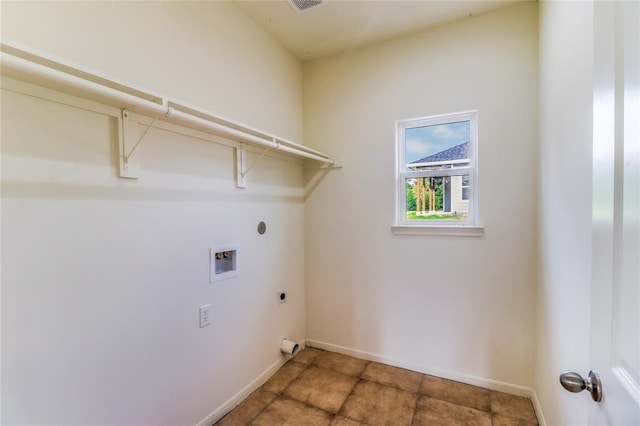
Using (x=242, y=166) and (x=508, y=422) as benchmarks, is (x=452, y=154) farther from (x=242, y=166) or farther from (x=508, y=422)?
(x=508, y=422)

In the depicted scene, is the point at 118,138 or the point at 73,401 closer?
the point at 73,401

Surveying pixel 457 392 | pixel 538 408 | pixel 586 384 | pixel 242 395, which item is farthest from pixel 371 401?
pixel 586 384

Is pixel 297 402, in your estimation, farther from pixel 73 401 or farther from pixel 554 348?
pixel 554 348

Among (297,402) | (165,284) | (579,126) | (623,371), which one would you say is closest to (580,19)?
(579,126)

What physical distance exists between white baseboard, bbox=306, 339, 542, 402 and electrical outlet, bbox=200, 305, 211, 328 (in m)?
1.33

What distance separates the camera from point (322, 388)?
2.13 metres

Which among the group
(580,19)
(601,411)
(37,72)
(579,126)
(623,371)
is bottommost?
(601,411)

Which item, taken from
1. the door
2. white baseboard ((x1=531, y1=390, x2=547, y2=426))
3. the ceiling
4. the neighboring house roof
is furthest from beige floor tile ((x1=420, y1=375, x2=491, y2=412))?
the ceiling

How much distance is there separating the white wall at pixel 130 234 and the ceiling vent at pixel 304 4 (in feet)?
1.25

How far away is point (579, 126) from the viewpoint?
3.76ft

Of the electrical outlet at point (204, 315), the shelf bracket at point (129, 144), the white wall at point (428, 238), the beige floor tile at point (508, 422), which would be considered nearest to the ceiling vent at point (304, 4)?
the white wall at point (428, 238)

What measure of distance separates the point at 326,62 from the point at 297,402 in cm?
280

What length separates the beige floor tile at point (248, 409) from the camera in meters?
1.81

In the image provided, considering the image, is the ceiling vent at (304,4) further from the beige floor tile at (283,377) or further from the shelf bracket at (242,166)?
the beige floor tile at (283,377)
